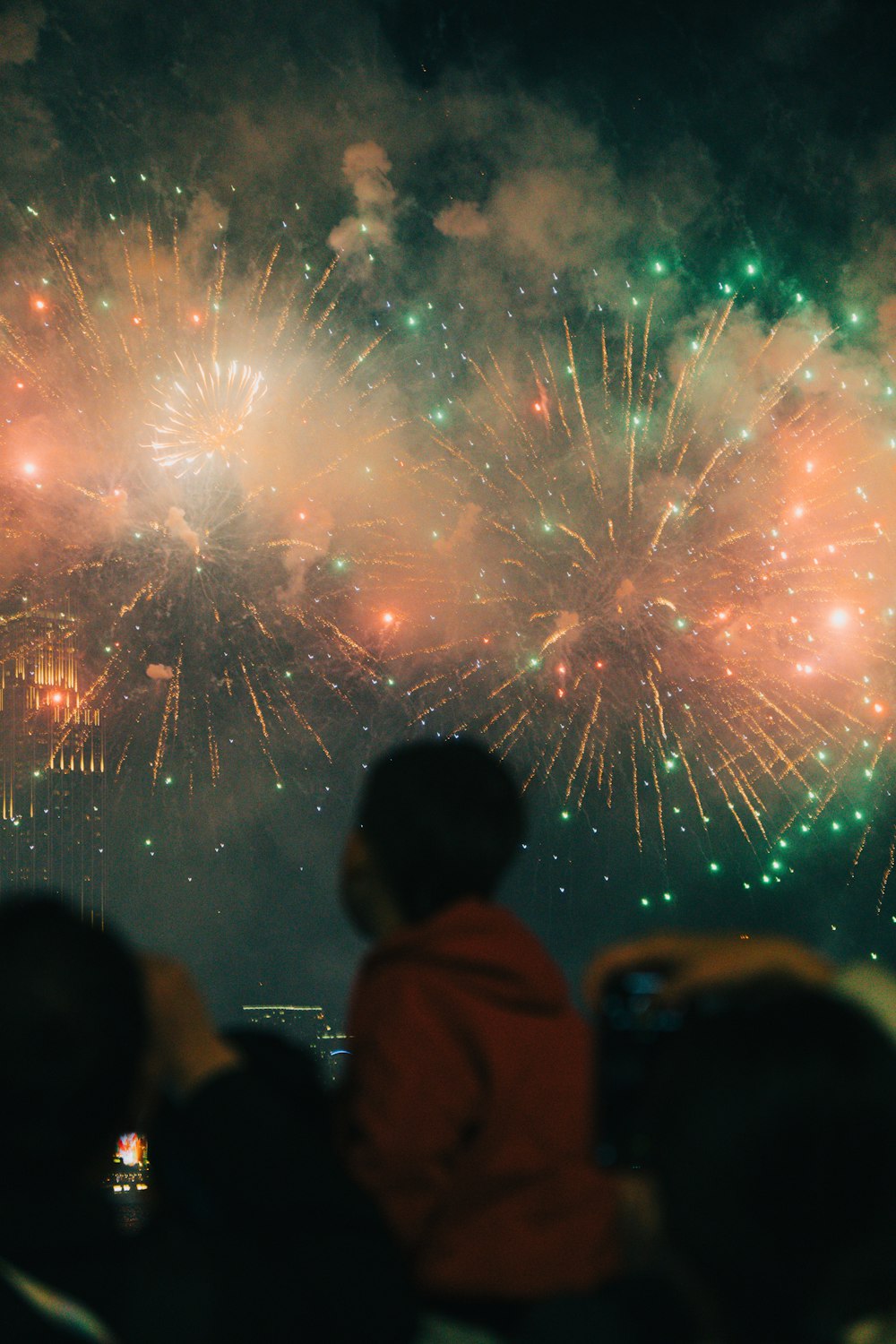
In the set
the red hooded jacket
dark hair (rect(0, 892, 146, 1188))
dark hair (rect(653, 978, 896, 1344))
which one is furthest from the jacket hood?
dark hair (rect(653, 978, 896, 1344))

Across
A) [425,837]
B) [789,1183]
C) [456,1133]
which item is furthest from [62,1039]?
[789,1183]

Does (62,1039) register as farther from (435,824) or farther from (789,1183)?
(789,1183)

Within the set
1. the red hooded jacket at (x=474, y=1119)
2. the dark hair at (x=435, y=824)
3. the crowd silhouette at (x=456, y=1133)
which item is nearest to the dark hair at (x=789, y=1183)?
the crowd silhouette at (x=456, y=1133)

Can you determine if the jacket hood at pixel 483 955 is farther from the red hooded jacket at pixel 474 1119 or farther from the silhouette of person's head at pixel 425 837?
the silhouette of person's head at pixel 425 837

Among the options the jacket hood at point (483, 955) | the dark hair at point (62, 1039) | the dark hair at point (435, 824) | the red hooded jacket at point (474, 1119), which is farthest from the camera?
the dark hair at point (435, 824)

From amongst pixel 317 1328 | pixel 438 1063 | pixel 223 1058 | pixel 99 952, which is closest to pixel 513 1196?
pixel 438 1063

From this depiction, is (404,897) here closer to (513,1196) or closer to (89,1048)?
(513,1196)

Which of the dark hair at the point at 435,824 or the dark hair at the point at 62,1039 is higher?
the dark hair at the point at 435,824

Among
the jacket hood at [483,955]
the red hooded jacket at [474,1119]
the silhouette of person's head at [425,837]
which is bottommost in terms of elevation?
the red hooded jacket at [474,1119]
